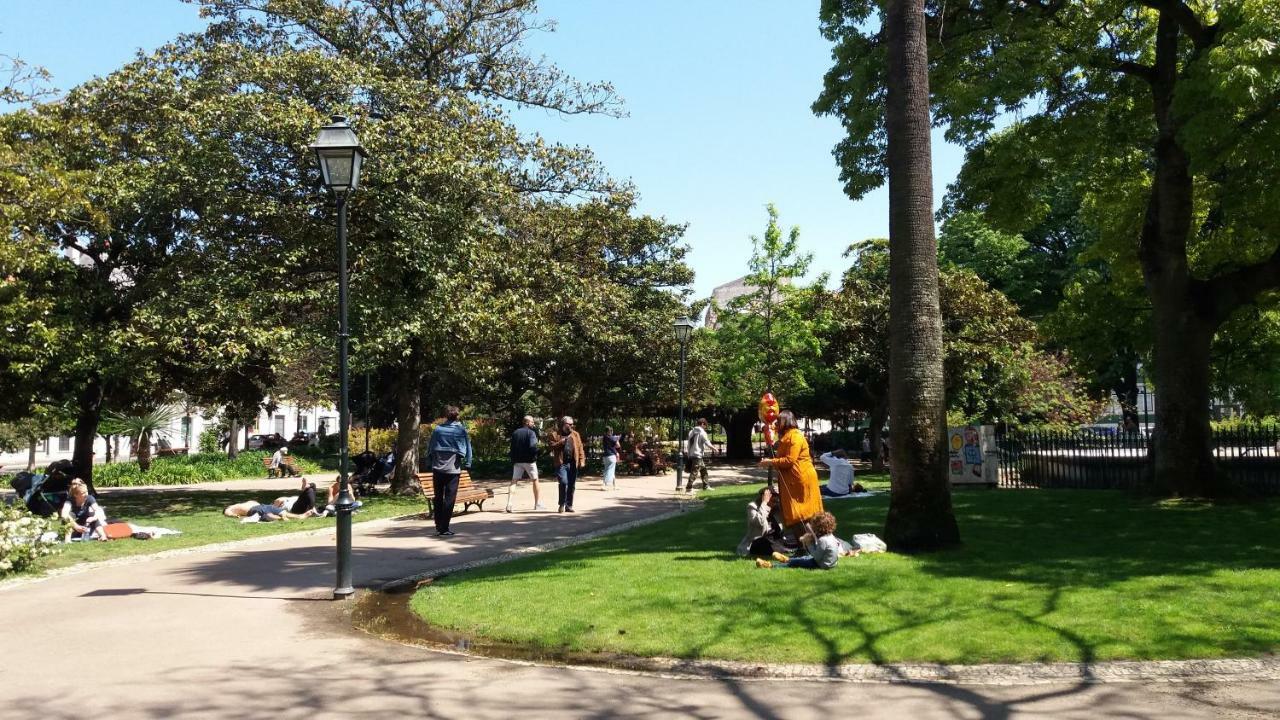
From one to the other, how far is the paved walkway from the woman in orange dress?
2779 mm

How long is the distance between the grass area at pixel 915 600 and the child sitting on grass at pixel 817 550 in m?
0.20

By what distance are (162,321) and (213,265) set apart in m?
1.77

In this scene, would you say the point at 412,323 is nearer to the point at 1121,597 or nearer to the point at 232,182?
the point at 232,182

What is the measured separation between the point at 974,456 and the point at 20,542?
59.0 feet

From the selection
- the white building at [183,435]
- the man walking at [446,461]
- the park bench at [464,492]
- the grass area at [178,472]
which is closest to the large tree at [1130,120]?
the man walking at [446,461]

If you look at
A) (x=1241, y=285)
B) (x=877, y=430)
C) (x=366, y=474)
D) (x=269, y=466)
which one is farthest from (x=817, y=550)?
(x=269, y=466)

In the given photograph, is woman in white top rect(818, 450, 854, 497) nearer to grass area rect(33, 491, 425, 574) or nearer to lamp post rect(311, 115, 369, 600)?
grass area rect(33, 491, 425, 574)

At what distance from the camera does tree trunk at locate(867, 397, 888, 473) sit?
1079 inches

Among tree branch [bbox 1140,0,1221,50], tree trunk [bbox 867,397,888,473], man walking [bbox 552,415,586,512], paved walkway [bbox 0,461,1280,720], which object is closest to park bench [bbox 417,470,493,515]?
man walking [bbox 552,415,586,512]

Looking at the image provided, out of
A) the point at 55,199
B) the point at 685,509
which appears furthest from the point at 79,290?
the point at 685,509

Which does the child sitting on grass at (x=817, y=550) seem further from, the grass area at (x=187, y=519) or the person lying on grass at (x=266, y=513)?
the person lying on grass at (x=266, y=513)

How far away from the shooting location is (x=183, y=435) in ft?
200

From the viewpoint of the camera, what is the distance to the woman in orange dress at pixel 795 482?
9370mm

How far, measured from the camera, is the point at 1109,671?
5.48 meters
